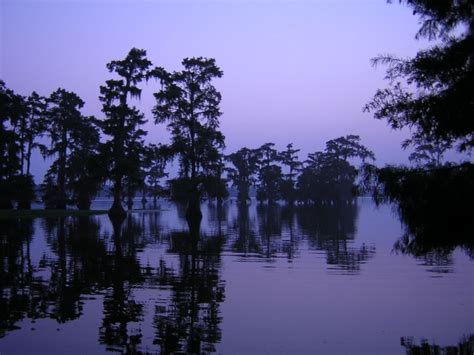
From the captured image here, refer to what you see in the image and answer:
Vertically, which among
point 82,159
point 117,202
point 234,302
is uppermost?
point 82,159

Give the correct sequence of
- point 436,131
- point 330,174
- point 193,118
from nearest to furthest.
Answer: point 436,131, point 193,118, point 330,174

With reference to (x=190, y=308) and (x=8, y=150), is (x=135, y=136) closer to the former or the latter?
(x=8, y=150)

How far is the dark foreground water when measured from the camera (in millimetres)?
7414

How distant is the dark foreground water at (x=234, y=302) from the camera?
7414mm

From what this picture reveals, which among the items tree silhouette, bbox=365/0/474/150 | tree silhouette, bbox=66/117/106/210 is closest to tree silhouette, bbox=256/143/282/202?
tree silhouette, bbox=66/117/106/210

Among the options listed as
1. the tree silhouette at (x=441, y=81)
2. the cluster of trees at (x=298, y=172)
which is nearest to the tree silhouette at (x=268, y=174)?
the cluster of trees at (x=298, y=172)

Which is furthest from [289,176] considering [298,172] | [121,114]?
[121,114]

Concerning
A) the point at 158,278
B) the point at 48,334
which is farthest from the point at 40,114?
the point at 48,334

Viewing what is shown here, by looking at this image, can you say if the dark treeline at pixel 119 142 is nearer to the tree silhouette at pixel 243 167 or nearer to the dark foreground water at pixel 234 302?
the dark foreground water at pixel 234 302

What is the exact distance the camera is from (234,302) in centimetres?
1023

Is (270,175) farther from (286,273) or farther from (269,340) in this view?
(269,340)

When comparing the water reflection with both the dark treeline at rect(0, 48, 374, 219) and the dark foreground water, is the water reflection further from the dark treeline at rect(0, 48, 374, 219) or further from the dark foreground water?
the dark treeline at rect(0, 48, 374, 219)

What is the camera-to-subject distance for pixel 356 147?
11375 cm

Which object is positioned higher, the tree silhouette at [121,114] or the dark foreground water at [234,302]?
the tree silhouette at [121,114]
